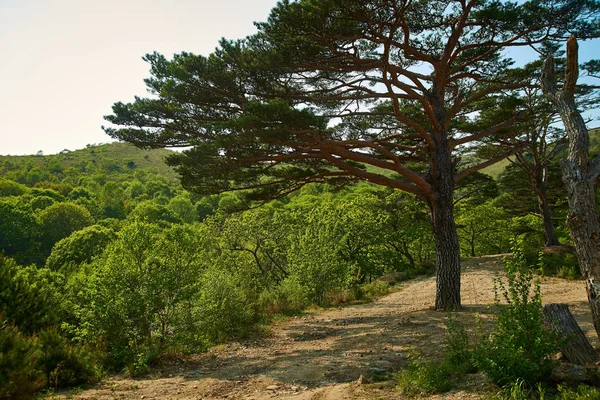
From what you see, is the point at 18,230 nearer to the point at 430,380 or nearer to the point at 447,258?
the point at 447,258

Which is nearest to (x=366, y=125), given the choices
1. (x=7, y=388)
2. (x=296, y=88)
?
(x=296, y=88)

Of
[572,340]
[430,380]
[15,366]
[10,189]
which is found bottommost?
[430,380]

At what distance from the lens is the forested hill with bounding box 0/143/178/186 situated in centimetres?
8938

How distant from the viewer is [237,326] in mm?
9422

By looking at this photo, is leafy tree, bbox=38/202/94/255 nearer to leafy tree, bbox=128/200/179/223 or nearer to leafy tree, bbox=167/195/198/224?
leafy tree, bbox=128/200/179/223

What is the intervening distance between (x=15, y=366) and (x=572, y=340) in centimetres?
564

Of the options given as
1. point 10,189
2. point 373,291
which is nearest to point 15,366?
point 373,291

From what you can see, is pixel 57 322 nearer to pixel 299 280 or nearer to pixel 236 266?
pixel 299 280

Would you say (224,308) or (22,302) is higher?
(22,302)

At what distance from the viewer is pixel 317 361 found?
6.98 m

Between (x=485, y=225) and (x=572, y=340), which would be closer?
(x=572, y=340)

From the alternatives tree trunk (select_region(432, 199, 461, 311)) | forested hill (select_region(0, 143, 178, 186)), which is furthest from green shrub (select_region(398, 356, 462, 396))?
forested hill (select_region(0, 143, 178, 186))

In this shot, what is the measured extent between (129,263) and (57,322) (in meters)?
2.24

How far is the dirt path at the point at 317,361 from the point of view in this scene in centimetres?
535
